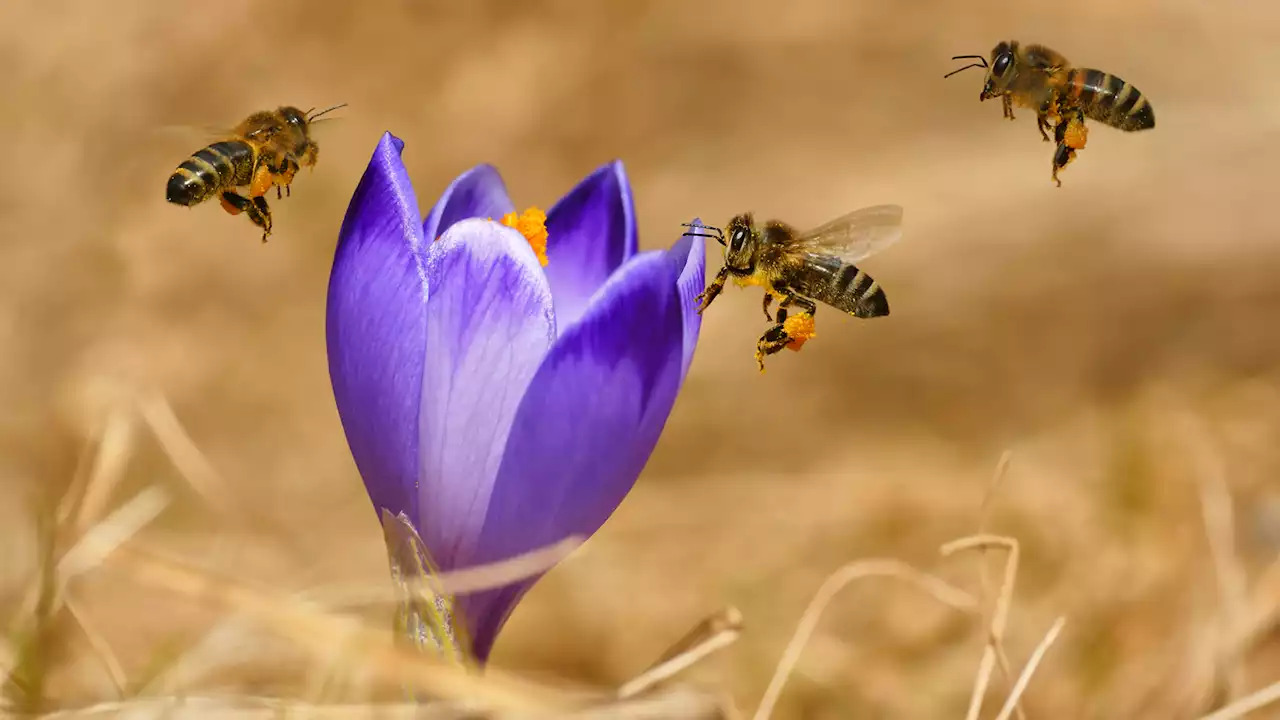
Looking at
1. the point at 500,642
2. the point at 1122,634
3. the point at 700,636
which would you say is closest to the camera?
the point at 700,636

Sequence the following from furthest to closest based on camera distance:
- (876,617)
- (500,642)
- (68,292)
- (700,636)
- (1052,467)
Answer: (68,292) → (1052,467) → (500,642) → (876,617) → (700,636)

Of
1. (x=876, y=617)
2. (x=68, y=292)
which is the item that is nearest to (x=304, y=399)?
(x=68, y=292)

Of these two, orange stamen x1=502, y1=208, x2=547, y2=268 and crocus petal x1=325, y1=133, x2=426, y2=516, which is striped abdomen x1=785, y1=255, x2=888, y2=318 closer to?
orange stamen x1=502, y1=208, x2=547, y2=268

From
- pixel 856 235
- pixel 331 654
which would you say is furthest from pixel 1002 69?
pixel 331 654

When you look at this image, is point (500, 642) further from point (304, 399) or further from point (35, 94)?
point (35, 94)

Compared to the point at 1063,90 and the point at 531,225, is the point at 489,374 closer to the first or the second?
the point at 531,225

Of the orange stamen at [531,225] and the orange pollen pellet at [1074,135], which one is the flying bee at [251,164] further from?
the orange pollen pellet at [1074,135]

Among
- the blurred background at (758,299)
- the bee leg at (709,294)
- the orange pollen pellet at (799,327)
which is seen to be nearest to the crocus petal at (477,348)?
the bee leg at (709,294)
